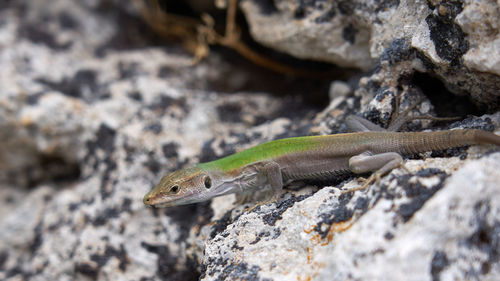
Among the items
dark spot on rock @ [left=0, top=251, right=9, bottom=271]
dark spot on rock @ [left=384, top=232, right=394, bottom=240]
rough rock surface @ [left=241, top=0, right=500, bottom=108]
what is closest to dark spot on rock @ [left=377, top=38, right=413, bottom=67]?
rough rock surface @ [left=241, top=0, right=500, bottom=108]

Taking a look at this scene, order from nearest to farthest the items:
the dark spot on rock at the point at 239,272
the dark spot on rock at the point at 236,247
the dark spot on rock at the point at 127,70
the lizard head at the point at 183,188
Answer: the dark spot on rock at the point at 239,272 < the dark spot on rock at the point at 236,247 < the lizard head at the point at 183,188 < the dark spot on rock at the point at 127,70

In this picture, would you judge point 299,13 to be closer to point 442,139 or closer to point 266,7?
point 266,7

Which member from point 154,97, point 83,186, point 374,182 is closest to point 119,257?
point 83,186

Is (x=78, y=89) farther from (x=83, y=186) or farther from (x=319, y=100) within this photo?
(x=319, y=100)

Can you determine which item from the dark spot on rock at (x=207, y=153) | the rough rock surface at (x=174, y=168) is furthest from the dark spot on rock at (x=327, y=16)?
the dark spot on rock at (x=207, y=153)

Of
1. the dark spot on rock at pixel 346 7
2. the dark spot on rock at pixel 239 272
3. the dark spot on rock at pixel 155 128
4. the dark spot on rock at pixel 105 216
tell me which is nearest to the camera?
the dark spot on rock at pixel 239 272

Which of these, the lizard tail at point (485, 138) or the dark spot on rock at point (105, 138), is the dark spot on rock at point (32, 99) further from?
the lizard tail at point (485, 138)
